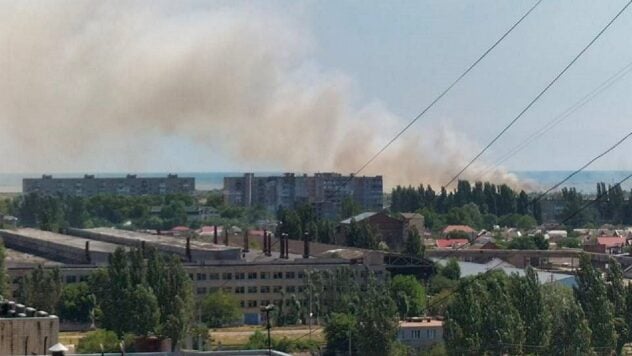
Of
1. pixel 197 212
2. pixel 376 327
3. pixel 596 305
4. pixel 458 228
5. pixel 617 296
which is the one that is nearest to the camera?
pixel 376 327

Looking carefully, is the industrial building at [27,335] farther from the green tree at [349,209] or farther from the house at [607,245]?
the green tree at [349,209]

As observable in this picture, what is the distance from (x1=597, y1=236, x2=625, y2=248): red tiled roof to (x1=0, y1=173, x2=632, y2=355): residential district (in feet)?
0.82

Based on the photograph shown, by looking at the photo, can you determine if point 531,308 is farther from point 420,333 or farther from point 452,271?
point 452,271

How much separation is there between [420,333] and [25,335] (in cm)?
2453

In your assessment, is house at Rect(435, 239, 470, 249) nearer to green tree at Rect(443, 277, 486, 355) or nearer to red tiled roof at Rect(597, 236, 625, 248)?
red tiled roof at Rect(597, 236, 625, 248)

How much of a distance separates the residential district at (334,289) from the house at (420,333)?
0.06m

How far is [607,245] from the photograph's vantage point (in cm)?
6519

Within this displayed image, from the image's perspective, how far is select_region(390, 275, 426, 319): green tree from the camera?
4301cm

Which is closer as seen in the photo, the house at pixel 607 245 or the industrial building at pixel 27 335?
the industrial building at pixel 27 335

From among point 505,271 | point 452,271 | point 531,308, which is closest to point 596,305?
point 531,308

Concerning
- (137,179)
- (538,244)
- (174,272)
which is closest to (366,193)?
(137,179)

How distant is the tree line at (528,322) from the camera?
30.4 meters

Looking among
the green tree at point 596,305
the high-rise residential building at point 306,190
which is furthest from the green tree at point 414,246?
the high-rise residential building at point 306,190

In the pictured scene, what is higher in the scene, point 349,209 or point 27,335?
point 349,209
